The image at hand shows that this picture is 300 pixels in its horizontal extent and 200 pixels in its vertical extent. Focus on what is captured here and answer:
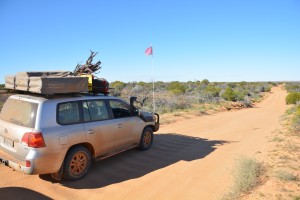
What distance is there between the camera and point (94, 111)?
6.12 metres

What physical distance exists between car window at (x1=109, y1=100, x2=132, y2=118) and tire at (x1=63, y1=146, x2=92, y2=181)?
4.57 feet

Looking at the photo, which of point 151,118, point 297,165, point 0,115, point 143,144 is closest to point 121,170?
point 143,144

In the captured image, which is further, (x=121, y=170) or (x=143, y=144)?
(x=143, y=144)

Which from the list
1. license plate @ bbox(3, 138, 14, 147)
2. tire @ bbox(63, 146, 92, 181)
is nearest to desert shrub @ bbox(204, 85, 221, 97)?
tire @ bbox(63, 146, 92, 181)

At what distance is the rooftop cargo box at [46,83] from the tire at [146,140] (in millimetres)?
2588

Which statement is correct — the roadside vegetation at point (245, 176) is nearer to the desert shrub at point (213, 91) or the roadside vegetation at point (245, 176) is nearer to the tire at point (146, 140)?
the tire at point (146, 140)

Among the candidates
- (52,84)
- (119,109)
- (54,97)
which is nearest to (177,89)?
(119,109)

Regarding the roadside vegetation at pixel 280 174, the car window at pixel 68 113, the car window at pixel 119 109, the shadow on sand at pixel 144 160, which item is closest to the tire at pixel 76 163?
the shadow on sand at pixel 144 160

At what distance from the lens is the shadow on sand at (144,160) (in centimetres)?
576

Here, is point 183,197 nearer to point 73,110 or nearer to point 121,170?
point 121,170

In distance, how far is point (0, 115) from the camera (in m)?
5.85

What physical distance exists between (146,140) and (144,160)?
969 mm

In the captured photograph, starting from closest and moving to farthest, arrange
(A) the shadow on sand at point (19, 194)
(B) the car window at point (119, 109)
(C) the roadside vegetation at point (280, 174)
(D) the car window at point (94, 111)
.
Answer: (A) the shadow on sand at point (19, 194) → (C) the roadside vegetation at point (280, 174) → (D) the car window at point (94, 111) → (B) the car window at point (119, 109)

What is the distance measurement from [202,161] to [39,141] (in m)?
4.21
